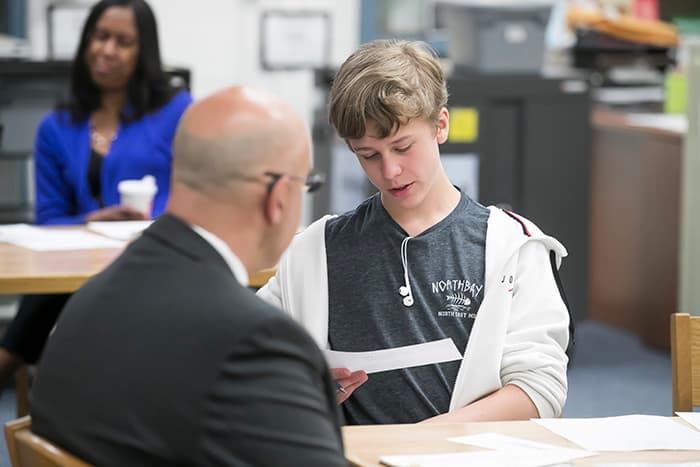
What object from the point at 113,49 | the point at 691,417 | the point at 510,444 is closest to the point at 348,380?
the point at 510,444

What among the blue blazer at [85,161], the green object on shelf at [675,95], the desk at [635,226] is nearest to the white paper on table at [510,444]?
the blue blazer at [85,161]

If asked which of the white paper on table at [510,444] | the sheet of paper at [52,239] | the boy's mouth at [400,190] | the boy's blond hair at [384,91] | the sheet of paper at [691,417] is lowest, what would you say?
the sheet of paper at [52,239]

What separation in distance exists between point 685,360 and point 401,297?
491 mm

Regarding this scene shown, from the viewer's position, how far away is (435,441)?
1.78 meters

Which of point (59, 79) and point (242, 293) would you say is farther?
point (59, 79)

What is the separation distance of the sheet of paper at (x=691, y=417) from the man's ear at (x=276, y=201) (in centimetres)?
81

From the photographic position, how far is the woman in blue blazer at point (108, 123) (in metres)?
3.93

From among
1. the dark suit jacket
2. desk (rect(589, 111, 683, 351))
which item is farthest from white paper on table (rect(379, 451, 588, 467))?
desk (rect(589, 111, 683, 351))

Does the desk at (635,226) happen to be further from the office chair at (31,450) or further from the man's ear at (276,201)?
the office chair at (31,450)

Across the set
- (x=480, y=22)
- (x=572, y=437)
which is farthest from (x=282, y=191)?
(x=480, y=22)

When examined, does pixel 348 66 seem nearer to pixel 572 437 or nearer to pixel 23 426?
pixel 572 437

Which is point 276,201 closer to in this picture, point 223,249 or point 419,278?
point 223,249

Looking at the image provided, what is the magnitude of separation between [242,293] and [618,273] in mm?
4484

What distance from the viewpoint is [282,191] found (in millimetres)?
1439
